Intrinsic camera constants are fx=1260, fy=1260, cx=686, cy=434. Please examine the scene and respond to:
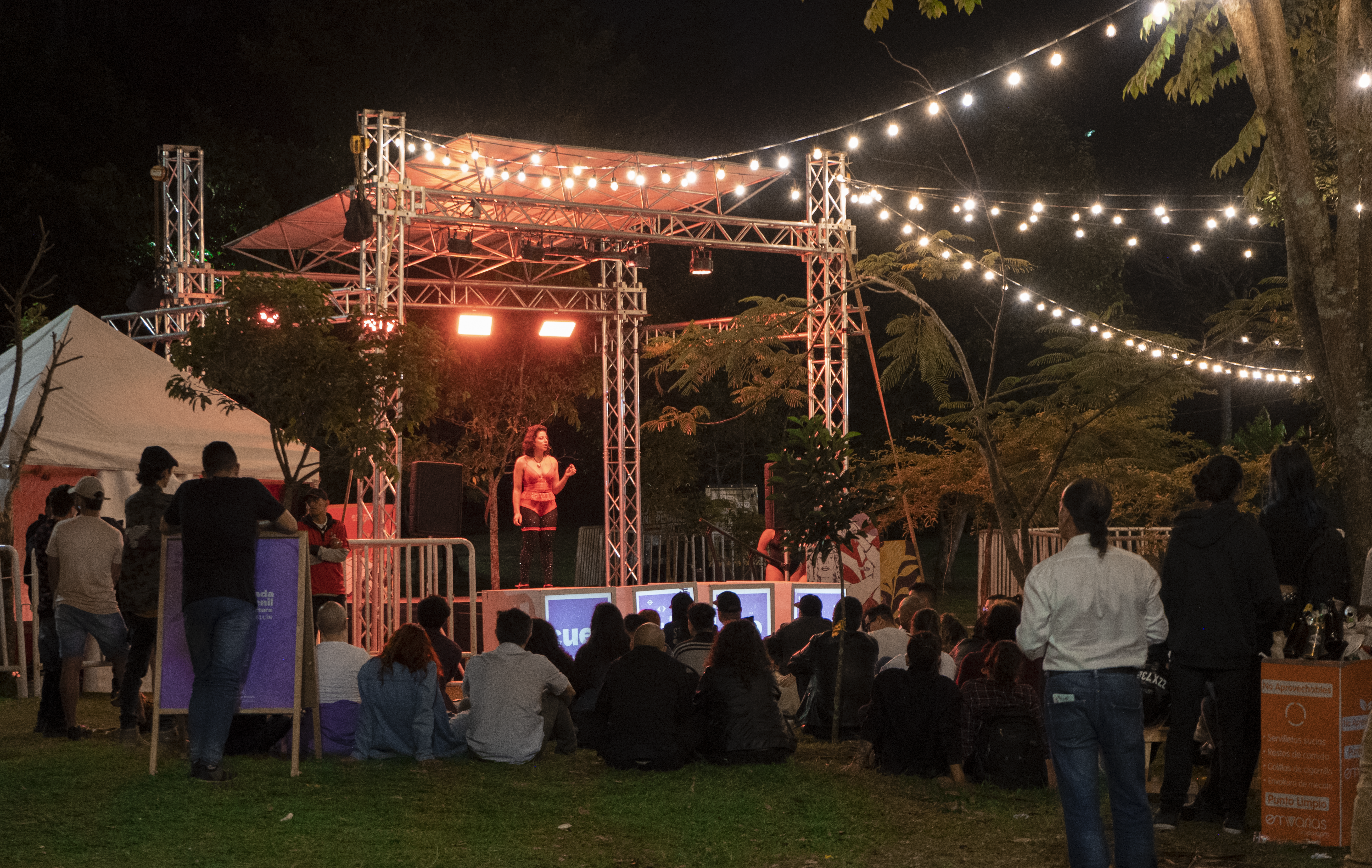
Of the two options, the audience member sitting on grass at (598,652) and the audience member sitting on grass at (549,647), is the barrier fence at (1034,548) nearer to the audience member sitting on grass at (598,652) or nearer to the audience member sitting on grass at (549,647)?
the audience member sitting on grass at (598,652)

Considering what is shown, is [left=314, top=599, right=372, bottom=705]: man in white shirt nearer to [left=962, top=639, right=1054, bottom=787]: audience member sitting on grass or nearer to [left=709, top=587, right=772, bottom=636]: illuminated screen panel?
[left=962, top=639, right=1054, bottom=787]: audience member sitting on grass

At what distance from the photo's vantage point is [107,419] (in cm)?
1216

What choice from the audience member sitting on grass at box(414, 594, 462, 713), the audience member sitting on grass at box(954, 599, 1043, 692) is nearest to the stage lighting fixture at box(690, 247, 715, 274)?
the audience member sitting on grass at box(414, 594, 462, 713)

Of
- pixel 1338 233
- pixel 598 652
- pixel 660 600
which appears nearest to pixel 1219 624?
pixel 1338 233

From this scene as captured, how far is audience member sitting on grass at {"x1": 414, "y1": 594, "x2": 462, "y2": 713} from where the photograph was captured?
7.69 m

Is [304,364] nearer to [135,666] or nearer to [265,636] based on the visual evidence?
[135,666]

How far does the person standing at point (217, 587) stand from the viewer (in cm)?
613

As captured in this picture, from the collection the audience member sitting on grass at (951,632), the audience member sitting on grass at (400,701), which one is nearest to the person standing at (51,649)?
the audience member sitting on grass at (400,701)

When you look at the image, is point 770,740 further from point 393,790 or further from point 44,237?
point 44,237

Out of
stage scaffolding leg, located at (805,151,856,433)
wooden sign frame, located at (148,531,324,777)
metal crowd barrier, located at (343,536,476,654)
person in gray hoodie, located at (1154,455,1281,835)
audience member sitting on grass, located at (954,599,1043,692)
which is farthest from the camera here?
stage scaffolding leg, located at (805,151,856,433)

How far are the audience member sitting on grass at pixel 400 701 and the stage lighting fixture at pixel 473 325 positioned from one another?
34.1 ft

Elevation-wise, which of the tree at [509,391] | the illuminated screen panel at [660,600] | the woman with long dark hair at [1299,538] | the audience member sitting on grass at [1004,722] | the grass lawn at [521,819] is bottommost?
the grass lawn at [521,819]

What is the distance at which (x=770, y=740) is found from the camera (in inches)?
279

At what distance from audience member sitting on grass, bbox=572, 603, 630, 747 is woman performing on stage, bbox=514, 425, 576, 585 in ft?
22.5
